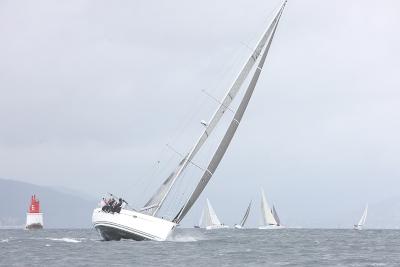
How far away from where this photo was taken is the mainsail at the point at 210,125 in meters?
45.8

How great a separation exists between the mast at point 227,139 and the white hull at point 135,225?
176 cm

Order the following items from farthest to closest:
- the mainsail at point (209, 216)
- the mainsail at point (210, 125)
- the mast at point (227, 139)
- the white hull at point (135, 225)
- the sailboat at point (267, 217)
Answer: the mainsail at point (209, 216) → the sailboat at point (267, 217) → the mast at point (227, 139) → the mainsail at point (210, 125) → the white hull at point (135, 225)

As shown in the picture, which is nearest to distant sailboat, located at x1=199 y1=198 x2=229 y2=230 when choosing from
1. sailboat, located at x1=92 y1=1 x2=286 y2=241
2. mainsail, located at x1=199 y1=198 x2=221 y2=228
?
mainsail, located at x1=199 y1=198 x2=221 y2=228

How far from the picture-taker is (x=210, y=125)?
4566 cm

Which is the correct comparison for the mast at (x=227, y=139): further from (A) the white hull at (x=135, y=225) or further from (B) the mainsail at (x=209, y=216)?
(B) the mainsail at (x=209, y=216)

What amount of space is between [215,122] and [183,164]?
3035mm

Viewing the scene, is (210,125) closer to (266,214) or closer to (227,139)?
(227,139)

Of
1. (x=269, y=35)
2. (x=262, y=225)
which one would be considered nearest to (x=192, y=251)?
(x=269, y=35)

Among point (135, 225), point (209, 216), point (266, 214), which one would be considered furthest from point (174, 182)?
point (209, 216)

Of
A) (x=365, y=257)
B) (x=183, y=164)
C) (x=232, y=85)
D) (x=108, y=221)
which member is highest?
(x=232, y=85)

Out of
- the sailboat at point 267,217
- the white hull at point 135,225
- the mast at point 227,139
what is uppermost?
the sailboat at point 267,217

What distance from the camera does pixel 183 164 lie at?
45.9 meters

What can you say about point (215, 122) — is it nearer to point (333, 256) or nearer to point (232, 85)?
point (232, 85)

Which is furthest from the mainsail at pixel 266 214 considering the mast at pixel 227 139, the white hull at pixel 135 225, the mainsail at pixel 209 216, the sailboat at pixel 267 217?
the white hull at pixel 135 225
